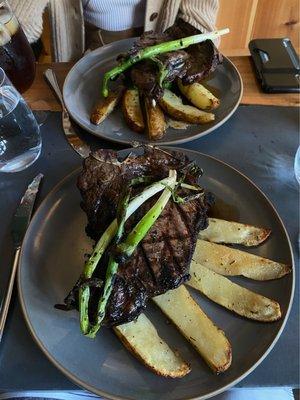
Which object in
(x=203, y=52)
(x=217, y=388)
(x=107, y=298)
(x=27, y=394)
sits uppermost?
(x=203, y=52)

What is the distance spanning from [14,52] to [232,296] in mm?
838

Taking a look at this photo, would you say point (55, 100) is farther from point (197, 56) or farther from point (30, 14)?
point (197, 56)

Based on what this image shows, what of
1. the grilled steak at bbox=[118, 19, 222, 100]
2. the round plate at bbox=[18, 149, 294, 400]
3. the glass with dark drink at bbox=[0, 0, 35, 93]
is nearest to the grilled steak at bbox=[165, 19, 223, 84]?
the grilled steak at bbox=[118, 19, 222, 100]

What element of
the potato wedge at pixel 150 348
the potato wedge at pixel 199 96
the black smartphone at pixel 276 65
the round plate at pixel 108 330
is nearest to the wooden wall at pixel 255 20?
the black smartphone at pixel 276 65

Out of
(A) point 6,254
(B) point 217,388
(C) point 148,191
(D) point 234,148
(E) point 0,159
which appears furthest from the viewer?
(D) point 234,148

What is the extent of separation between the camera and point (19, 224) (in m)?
0.94

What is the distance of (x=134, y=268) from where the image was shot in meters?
0.76

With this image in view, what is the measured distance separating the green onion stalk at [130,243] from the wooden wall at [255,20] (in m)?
1.61

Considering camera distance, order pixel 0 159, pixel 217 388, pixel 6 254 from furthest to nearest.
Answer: pixel 0 159 < pixel 6 254 < pixel 217 388

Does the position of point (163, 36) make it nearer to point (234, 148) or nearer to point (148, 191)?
point (234, 148)

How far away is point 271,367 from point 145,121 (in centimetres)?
67

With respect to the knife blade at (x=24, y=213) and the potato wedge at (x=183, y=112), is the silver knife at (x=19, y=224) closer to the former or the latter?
the knife blade at (x=24, y=213)

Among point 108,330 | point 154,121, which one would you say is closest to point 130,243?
point 108,330

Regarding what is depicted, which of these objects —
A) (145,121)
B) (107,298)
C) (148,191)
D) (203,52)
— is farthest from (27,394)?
(203,52)
